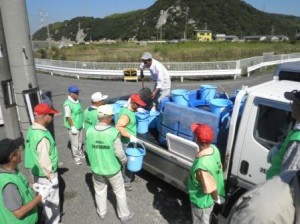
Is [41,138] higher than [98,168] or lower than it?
higher

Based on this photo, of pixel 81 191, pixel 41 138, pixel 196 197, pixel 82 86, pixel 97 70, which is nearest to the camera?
pixel 196 197

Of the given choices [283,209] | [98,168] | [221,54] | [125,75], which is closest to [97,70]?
[125,75]

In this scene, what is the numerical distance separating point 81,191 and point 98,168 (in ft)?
5.39

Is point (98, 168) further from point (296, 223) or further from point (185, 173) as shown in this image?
point (296, 223)

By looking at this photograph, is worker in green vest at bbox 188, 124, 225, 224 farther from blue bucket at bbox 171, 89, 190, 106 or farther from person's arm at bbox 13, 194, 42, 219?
blue bucket at bbox 171, 89, 190, 106

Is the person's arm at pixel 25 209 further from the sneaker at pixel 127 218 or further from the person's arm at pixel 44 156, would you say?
the sneaker at pixel 127 218

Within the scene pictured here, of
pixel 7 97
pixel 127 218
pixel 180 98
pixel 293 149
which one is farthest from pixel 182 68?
pixel 293 149

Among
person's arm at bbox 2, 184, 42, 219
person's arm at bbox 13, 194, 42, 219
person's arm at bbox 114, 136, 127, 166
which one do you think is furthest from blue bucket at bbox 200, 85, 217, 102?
person's arm at bbox 2, 184, 42, 219

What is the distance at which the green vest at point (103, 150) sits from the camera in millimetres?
3967

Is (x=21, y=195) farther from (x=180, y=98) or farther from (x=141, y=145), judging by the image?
(x=180, y=98)

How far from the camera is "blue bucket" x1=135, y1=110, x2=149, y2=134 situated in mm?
5406

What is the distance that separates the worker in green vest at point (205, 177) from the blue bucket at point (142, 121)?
2122 millimetres

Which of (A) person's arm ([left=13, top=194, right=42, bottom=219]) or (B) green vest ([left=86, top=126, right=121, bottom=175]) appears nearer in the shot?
Answer: (A) person's arm ([left=13, top=194, right=42, bottom=219])

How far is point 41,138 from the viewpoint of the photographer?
374 cm
